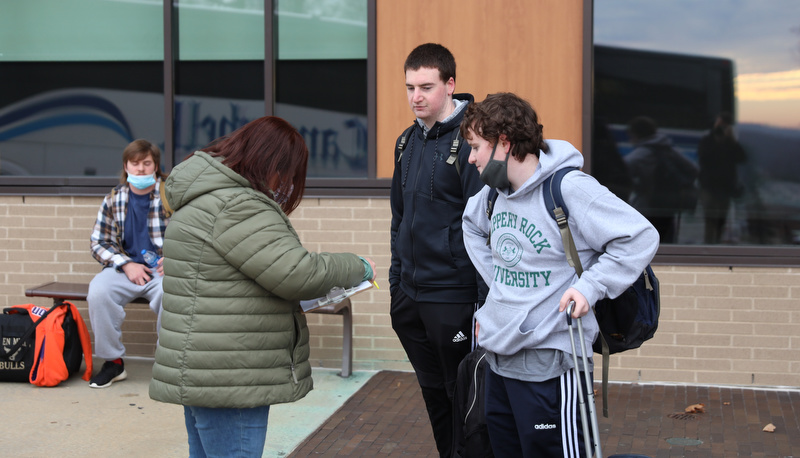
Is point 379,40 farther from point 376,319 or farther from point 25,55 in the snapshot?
point 25,55

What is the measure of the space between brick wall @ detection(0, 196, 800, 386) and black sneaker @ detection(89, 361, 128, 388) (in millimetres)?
672

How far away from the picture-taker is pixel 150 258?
654cm

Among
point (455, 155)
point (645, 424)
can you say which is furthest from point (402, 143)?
point (645, 424)

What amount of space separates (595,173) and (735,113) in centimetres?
106

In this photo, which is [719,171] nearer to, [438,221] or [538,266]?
[438,221]

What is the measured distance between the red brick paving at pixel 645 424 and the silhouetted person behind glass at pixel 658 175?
1.18m

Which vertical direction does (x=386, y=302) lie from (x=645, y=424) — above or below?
above

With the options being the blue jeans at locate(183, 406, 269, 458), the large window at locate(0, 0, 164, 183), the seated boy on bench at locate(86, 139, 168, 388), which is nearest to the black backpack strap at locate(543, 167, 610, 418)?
the blue jeans at locate(183, 406, 269, 458)

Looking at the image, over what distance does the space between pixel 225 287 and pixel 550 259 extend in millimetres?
1131

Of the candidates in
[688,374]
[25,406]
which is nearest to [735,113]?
[688,374]

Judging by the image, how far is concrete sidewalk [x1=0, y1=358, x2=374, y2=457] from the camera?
199 inches

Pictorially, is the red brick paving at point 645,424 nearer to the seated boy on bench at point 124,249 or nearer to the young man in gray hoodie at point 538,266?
the seated boy on bench at point 124,249

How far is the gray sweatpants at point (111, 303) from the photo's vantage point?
6.32 m

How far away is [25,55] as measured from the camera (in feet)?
23.9
